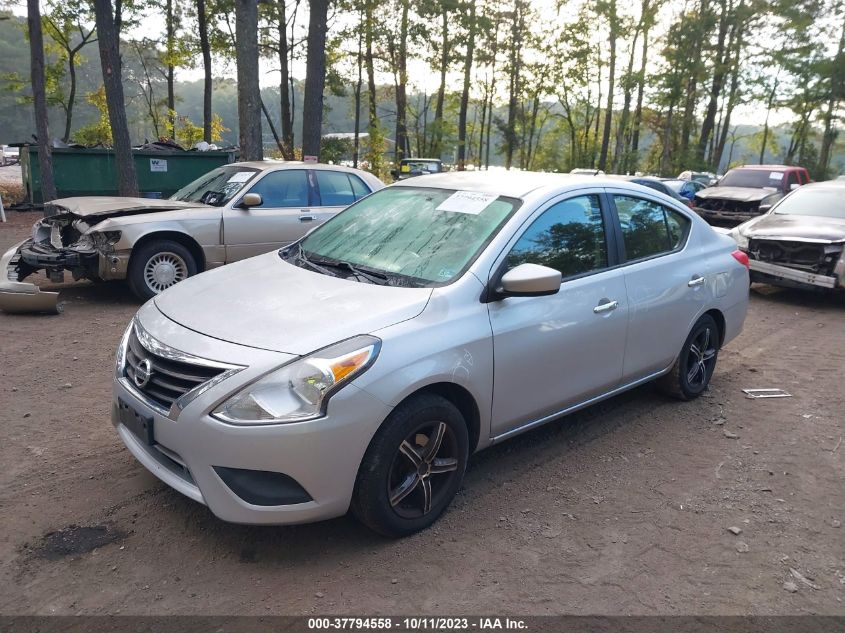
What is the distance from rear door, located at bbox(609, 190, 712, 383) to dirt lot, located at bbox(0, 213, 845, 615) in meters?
0.56

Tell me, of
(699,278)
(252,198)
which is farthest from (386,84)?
(699,278)

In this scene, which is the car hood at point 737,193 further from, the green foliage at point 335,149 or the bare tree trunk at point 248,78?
the green foliage at point 335,149

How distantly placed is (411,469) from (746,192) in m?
14.6

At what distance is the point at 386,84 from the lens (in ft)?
113

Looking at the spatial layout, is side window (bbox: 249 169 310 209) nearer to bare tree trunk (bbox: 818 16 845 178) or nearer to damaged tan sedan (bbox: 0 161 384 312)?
damaged tan sedan (bbox: 0 161 384 312)

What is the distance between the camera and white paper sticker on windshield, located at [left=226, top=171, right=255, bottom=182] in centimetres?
794

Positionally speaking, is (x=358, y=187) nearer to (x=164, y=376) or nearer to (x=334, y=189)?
(x=334, y=189)

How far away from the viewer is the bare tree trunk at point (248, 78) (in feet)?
39.1

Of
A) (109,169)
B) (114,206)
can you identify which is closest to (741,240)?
(114,206)

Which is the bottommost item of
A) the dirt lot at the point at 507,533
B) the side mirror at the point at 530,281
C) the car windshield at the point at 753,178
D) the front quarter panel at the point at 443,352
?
the dirt lot at the point at 507,533

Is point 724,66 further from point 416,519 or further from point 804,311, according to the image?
point 416,519

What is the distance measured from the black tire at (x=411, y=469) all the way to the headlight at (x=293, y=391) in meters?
0.32

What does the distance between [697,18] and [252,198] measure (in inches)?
1220

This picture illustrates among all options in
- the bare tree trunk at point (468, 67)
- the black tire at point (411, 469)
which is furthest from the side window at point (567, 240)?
the bare tree trunk at point (468, 67)
